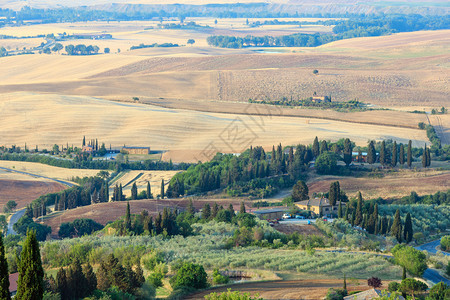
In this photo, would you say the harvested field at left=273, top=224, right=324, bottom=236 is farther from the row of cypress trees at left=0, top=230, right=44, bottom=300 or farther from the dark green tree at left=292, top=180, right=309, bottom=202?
the row of cypress trees at left=0, top=230, right=44, bottom=300

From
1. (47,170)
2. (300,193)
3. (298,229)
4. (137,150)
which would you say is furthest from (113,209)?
(137,150)

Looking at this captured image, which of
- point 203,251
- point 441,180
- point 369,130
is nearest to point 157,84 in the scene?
point 369,130

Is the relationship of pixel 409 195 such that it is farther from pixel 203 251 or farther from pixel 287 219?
pixel 203 251

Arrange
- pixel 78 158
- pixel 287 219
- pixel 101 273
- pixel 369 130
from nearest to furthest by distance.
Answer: pixel 101 273 → pixel 287 219 → pixel 78 158 → pixel 369 130

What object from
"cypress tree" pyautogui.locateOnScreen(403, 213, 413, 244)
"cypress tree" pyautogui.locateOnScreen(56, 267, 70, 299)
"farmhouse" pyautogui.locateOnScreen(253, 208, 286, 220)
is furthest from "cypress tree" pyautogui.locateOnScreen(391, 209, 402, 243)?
"cypress tree" pyautogui.locateOnScreen(56, 267, 70, 299)

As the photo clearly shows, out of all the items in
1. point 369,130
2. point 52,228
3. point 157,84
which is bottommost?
point 52,228
